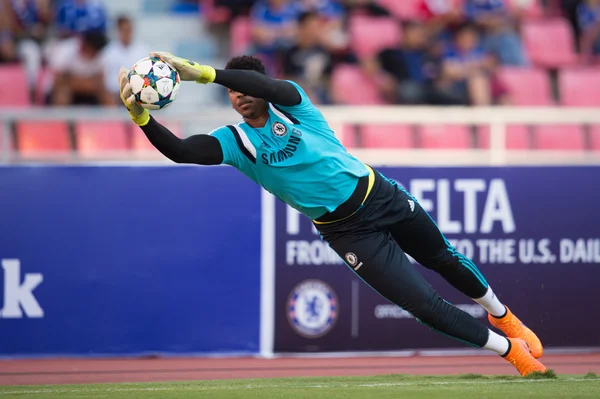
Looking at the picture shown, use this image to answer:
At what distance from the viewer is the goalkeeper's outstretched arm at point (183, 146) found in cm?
664

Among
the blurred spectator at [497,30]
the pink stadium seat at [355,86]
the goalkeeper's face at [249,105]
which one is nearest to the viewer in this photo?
the goalkeeper's face at [249,105]

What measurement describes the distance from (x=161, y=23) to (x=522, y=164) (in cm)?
654

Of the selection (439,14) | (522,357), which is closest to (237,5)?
(439,14)

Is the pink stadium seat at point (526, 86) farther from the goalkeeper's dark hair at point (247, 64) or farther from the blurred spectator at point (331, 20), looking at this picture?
the goalkeeper's dark hair at point (247, 64)

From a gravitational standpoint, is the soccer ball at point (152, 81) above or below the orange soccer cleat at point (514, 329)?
above

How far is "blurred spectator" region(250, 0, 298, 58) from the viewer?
526 inches

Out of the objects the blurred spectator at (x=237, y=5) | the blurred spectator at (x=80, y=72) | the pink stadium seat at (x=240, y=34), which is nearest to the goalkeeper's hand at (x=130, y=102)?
the blurred spectator at (x=80, y=72)

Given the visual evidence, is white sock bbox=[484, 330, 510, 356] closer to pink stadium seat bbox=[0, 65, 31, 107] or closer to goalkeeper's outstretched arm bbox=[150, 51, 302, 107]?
goalkeeper's outstretched arm bbox=[150, 51, 302, 107]

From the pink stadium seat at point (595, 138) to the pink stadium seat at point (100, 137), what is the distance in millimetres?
5134

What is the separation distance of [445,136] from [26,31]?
20.3 feet

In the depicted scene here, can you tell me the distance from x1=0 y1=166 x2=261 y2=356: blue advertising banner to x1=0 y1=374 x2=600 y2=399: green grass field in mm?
1683

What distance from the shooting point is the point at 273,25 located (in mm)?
13836

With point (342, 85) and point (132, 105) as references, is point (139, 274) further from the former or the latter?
point (342, 85)

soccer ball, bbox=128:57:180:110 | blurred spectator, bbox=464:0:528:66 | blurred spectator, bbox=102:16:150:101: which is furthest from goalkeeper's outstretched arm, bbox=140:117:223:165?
blurred spectator, bbox=464:0:528:66
